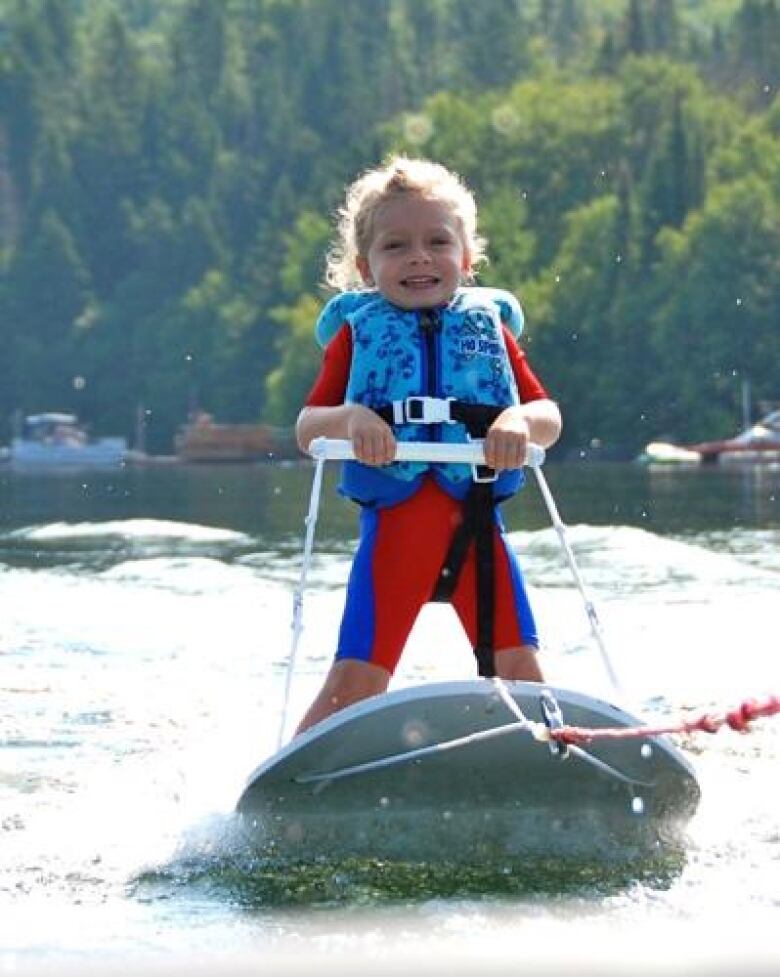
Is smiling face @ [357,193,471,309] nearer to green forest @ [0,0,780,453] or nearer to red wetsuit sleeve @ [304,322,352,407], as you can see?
red wetsuit sleeve @ [304,322,352,407]

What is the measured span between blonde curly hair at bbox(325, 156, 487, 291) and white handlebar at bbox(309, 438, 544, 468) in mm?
765

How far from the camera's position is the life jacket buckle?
7254mm

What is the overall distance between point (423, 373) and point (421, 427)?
0.15 metres

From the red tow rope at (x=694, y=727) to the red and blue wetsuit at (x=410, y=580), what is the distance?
0.59m

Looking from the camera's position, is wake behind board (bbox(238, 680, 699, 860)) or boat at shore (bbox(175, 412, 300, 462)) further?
boat at shore (bbox(175, 412, 300, 462))

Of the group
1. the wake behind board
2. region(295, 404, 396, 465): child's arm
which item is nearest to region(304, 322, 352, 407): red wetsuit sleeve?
region(295, 404, 396, 465): child's arm

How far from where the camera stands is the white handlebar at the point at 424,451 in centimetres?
699

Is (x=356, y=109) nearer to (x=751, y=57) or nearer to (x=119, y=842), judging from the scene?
(x=751, y=57)

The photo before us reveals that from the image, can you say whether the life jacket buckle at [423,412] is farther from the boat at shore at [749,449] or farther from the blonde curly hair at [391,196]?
the boat at shore at [749,449]

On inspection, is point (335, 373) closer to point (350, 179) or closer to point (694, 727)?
point (694, 727)

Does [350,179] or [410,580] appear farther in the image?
[350,179]

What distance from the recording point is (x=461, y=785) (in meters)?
6.99

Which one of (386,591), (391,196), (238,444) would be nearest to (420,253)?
(391,196)

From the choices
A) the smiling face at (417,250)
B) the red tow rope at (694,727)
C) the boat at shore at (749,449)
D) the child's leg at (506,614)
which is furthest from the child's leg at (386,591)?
the boat at shore at (749,449)
